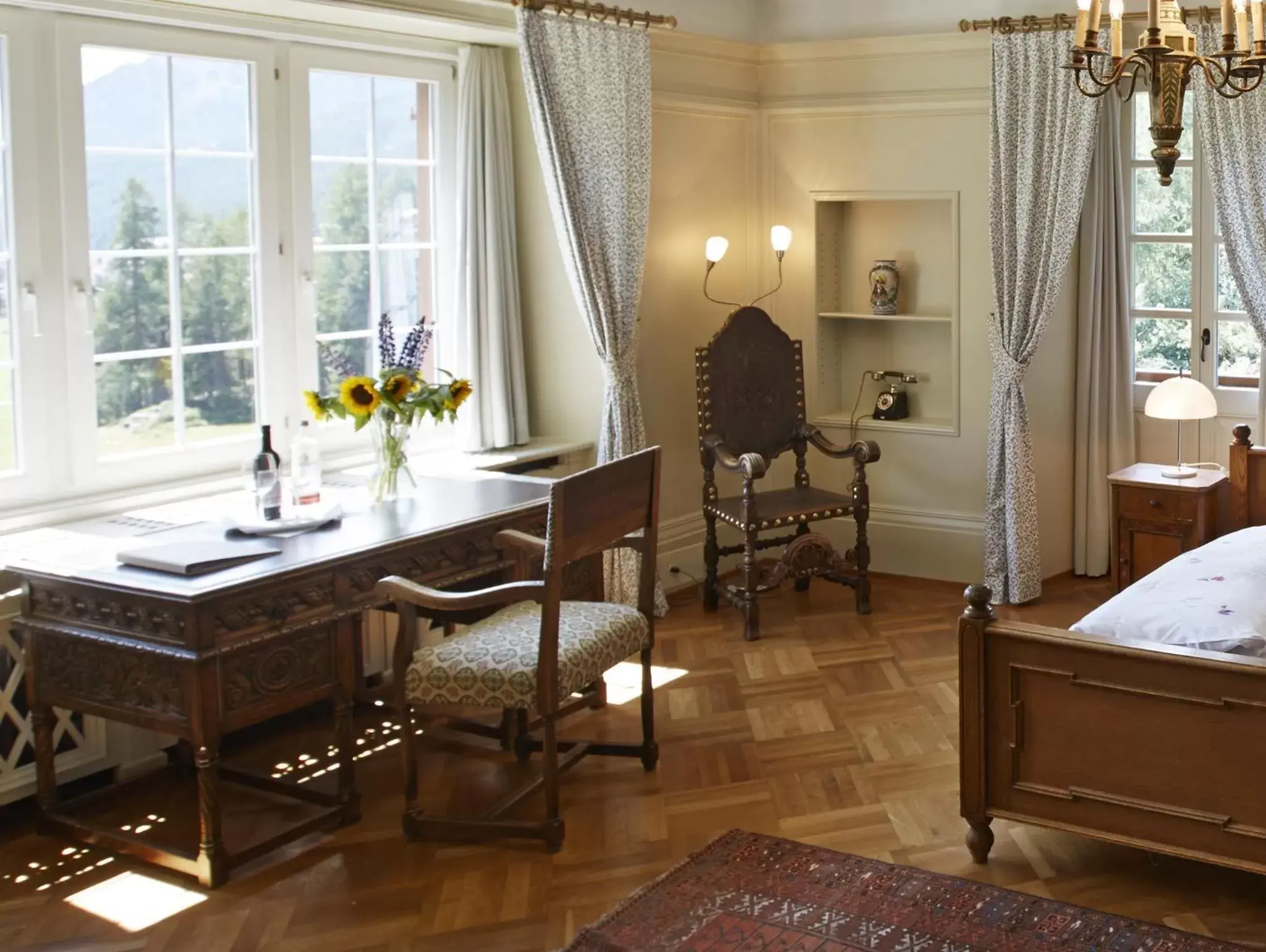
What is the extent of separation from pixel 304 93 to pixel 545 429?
1.66 m

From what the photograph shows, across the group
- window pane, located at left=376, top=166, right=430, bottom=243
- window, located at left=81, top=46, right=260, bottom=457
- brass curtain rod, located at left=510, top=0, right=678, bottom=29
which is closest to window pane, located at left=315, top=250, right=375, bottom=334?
window pane, located at left=376, top=166, right=430, bottom=243

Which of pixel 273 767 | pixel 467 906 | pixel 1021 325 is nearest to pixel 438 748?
pixel 273 767

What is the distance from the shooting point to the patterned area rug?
3.25m

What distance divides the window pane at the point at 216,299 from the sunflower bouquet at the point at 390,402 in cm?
51

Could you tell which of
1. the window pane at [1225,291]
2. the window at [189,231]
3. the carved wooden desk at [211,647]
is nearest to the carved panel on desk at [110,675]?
the carved wooden desk at [211,647]

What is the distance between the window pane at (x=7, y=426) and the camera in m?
4.27

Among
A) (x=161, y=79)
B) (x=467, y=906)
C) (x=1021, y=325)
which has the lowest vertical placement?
(x=467, y=906)

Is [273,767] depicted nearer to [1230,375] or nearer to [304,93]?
[304,93]

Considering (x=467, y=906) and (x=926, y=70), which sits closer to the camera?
(x=467, y=906)

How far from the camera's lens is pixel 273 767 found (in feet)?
14.6

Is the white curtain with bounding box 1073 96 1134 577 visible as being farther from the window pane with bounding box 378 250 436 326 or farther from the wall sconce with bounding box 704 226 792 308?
the window pane with bounding box 378 250 436 326

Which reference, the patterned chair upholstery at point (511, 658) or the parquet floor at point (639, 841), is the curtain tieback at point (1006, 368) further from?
the patterned chair upholstery at point (511, 658)

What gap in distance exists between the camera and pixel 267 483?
4102 mm

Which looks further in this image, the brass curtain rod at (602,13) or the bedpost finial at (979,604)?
the brass curtain rod at (602,13)
